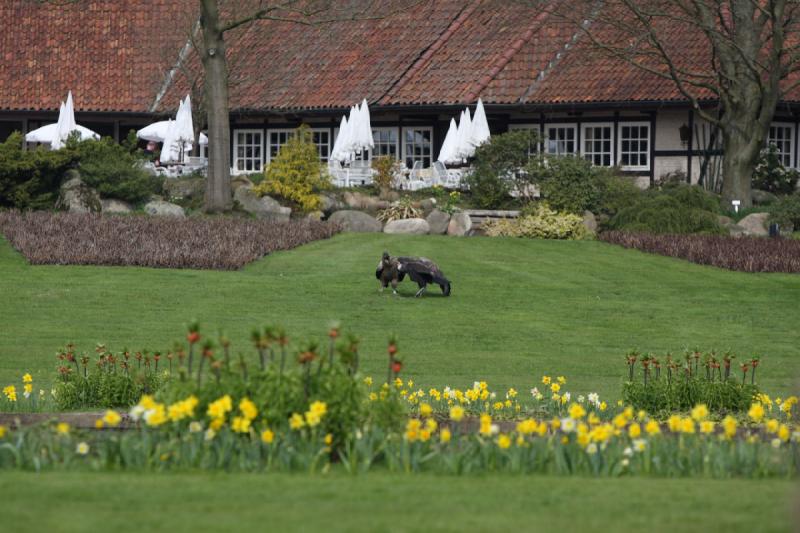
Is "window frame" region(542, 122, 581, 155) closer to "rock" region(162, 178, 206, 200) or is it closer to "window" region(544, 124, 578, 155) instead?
"window" region(544, 124, 578, 155)

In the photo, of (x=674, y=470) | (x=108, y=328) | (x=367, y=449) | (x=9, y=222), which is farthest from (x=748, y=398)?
(x=9, y=222)

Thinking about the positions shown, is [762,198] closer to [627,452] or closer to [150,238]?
[150,238]

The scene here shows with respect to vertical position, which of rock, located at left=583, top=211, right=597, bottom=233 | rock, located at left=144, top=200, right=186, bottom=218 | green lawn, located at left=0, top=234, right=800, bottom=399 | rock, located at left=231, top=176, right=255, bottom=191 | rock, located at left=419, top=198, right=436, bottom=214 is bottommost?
green lawn, located at left=0, top=234, right=800, bottom=399

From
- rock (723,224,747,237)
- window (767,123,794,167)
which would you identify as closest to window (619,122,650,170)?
window (767,123,794,167)

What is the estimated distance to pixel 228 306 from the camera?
20.3 metres

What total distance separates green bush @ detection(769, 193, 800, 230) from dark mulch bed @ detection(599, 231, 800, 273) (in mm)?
3798

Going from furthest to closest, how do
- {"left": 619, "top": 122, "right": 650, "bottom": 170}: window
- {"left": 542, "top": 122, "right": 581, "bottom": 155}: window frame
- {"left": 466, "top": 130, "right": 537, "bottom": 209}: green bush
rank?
{"left": 542, "top": 122, "right": 581, "bottom": 155}: window frame → {"left": 619, "top": 122, "right": 650, "bottom": 170}: window → {"left": 466, "top": 130, "right": 537, "bottom": 209}: green bush

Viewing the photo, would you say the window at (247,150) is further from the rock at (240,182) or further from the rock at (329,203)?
the rock at (329,203)

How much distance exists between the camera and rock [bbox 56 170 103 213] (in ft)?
105

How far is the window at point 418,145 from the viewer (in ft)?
139

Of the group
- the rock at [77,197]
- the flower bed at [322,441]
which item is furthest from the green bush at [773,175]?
the flower bed at [322,441]

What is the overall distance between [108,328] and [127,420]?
26.2ft

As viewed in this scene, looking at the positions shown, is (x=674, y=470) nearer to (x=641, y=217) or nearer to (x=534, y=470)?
(x=534, y=470)

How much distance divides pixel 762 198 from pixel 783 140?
3.64m
